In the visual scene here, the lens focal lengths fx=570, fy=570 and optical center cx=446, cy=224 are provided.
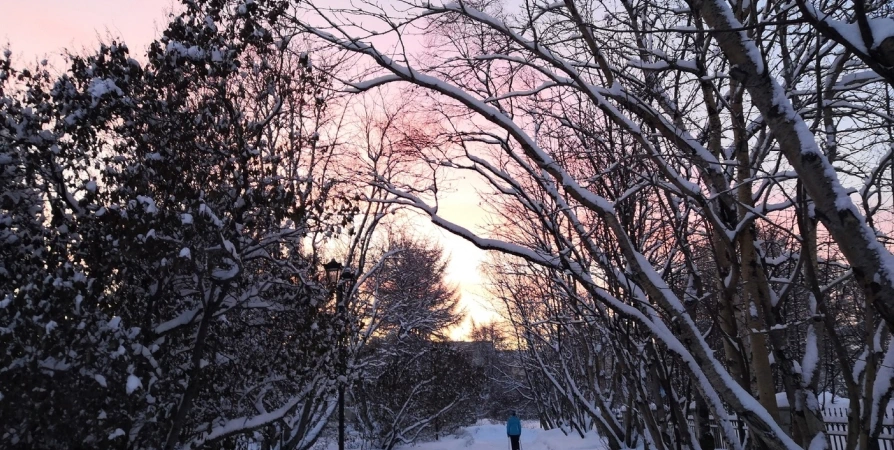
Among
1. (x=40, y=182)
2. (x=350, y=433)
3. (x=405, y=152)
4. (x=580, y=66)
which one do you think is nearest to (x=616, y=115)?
(x=580, y=66)

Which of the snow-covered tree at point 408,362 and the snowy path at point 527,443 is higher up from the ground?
the snow-covered tree at point 408,362

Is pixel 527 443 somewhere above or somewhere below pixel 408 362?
below

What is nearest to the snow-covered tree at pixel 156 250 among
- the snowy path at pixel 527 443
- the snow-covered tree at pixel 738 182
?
the snow-covered tree at pixel 738 182

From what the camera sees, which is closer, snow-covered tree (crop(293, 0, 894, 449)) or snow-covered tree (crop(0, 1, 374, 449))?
snow-covered tree (crop(293, 0, 894, 449))

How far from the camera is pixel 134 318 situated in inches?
223

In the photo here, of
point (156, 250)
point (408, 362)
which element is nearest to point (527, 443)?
point (408, 362)

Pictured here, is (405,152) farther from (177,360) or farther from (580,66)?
(177,360)

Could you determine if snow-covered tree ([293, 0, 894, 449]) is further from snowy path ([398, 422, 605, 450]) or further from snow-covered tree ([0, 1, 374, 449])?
snowy path ([398, 422, 605, 450])

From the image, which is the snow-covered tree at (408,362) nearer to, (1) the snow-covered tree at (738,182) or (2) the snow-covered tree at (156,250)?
(2) the snow-covered tree at (156,250)

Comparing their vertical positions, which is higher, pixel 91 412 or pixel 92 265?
pixel 92 265

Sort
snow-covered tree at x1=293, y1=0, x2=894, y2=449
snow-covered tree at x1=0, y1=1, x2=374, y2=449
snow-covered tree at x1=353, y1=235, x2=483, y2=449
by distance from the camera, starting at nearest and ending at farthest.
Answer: snow-covered tree at x1=293, y1=0, x2=894, y2=449
snow-covered tree at x1=0, y1=1, x2=374, y2=449
snow-covered tree at x1=353, y1=235, x2=483, y2=449

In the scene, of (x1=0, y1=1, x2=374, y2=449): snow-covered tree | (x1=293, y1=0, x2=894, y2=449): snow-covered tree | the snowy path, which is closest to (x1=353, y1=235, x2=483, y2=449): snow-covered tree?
the snowy path

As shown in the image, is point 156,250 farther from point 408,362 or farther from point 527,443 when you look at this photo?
point 527,443

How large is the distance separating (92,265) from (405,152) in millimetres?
3141
